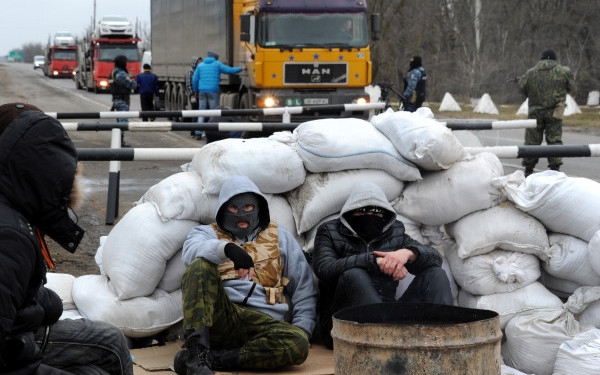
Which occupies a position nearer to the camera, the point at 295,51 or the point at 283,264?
the point at 283,264

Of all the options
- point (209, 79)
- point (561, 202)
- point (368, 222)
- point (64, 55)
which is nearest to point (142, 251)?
point (368, 222)

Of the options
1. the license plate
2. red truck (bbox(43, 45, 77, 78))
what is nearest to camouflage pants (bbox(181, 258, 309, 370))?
the license plate

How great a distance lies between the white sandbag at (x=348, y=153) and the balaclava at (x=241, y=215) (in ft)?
2.42

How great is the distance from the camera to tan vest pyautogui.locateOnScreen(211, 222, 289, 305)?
560 centimetres

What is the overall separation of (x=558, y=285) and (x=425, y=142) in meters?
1.12

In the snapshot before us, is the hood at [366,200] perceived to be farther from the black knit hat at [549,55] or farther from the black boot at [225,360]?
the black knit hat at [549,55]

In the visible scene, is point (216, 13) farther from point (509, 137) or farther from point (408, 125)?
point (408, 125)

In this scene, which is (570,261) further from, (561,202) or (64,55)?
(64,55)

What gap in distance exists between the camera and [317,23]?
821 inches

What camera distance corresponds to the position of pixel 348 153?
624cm

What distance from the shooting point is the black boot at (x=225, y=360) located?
5.30 m

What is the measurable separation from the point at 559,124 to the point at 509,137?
26.3 ft

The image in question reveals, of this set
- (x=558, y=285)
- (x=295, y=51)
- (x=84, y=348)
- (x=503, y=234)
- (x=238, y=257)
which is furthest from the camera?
(x=295, y=51)

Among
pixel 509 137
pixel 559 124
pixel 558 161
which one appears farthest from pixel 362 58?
pixel 558 161
